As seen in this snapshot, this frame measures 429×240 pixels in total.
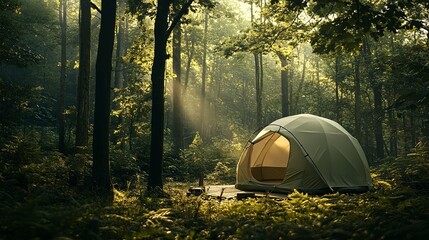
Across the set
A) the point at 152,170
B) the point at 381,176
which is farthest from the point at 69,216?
the point at 381,176

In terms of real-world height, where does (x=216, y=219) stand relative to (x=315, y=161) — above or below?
below

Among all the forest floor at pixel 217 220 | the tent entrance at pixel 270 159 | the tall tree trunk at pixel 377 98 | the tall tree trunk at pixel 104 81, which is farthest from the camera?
the tall tree trunk at pixel 377 98

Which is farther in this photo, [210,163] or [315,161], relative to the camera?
[210,163]

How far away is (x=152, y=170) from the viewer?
11820 millimetres

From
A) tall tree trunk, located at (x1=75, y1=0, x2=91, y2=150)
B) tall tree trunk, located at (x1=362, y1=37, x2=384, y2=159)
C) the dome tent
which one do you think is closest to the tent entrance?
the dome tent

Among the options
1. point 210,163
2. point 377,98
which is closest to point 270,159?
point 210,163

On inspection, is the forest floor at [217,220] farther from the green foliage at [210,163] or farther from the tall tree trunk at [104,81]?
the green foliage at [210,163]

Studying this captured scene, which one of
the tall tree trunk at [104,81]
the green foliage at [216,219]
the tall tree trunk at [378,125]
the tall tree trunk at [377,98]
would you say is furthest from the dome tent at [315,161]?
the tall tree trunk at [378,125]

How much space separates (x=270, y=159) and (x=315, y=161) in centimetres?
417

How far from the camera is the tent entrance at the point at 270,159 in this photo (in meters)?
16.9

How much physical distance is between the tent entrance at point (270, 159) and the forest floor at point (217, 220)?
293 inches

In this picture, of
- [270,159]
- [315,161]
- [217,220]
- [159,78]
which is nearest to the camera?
[217,220]

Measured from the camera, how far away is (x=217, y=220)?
707cm

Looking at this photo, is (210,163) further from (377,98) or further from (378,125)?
(377,98)
